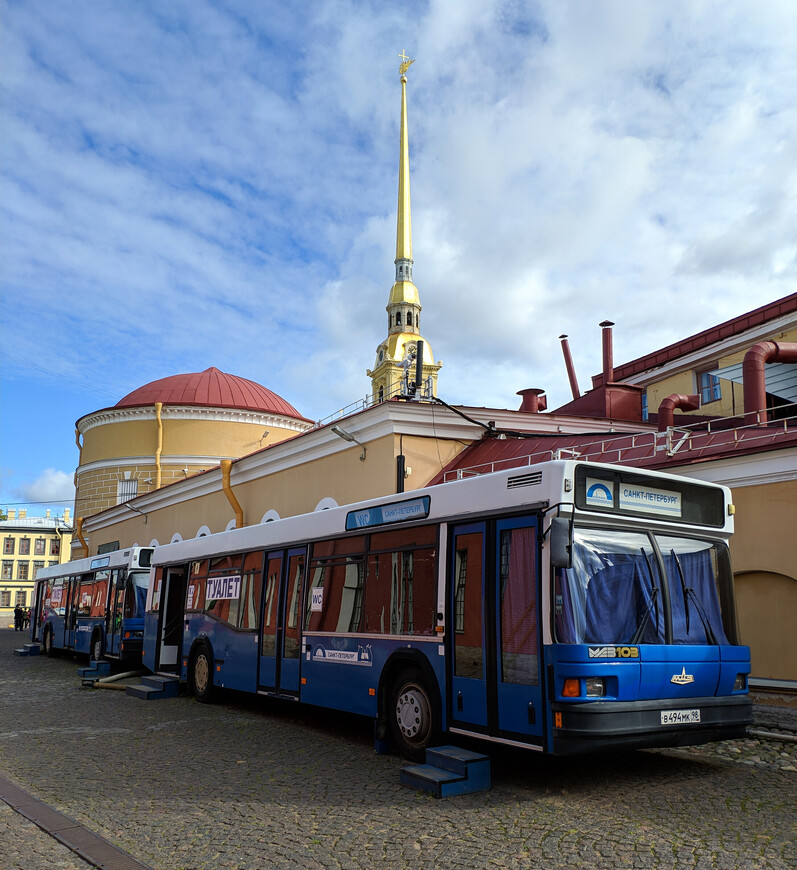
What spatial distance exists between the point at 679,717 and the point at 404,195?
72434 mm

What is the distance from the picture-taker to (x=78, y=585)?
23438mm

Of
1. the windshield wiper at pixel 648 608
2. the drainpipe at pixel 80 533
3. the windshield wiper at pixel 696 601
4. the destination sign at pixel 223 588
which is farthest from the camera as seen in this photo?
the drainpipe at pixel 80 533

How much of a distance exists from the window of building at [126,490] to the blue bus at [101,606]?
583 inches

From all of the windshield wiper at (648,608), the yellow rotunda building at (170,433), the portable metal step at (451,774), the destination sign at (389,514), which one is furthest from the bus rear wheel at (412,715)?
the yellow rotunda building at (170,433)

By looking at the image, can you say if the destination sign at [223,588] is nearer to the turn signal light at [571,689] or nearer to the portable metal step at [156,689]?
the portable metal step at [156,689]

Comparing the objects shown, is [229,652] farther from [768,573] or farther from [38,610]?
[38,610]

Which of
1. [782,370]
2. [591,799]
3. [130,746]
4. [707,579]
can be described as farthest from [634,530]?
[782,370]

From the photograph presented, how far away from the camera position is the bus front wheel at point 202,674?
45.3 ft

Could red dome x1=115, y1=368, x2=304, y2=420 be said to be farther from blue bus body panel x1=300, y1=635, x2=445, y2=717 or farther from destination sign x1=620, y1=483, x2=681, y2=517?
destination sign x1=620, y1=483, x2=681, y2=517

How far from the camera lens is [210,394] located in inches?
1693

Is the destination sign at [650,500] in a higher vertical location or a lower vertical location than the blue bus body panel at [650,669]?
higher

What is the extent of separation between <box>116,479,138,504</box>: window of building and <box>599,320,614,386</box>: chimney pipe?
77.8 ft

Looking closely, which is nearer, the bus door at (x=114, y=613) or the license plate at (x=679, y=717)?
the license plate at (x=679, y=717)

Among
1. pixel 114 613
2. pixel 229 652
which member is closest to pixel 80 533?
pixel 114 613
